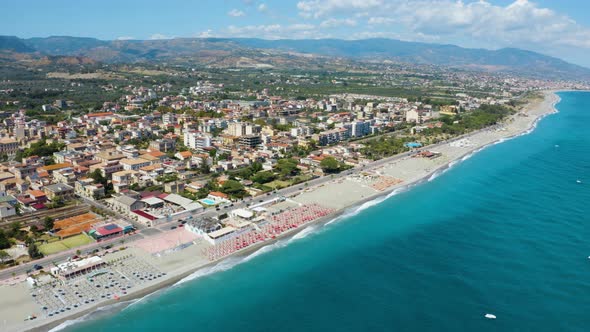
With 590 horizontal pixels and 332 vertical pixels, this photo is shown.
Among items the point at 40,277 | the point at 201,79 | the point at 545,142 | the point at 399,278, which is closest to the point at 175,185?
the point at 40,277

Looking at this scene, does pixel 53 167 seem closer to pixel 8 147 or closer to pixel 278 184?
pixel 8 147

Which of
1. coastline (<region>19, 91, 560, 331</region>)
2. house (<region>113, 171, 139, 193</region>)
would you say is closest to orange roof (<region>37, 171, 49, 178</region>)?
house (<region>113, 171, 139, 193</region>)

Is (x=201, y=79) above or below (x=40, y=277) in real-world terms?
above

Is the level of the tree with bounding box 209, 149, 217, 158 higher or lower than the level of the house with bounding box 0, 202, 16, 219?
higher

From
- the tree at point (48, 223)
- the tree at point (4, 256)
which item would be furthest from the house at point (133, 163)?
the tree at point (4, 256)

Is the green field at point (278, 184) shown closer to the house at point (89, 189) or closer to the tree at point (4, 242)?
the house at point (89, 189)

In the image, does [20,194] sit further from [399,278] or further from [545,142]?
[545,142]

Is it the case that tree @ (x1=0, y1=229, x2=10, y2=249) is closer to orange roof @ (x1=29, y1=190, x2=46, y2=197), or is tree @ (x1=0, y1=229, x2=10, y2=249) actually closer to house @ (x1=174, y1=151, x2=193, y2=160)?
orange roof @ (x1=29, y1=190, x2=46, y2=197)

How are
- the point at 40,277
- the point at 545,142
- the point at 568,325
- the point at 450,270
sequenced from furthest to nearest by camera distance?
1. the point at 545,142
2. the point at 450,270
3. the point at 40,277
4. the point at 568,325
